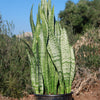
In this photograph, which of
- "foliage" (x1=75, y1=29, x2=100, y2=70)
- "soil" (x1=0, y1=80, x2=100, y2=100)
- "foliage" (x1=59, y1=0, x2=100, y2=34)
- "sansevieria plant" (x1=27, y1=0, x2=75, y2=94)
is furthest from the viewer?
"foliage" (x1=59, y1=0, x2=100, y2=34)

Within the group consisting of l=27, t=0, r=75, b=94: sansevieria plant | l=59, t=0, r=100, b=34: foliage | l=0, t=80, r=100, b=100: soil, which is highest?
l=59, t=0, r=100, b=34: foliage

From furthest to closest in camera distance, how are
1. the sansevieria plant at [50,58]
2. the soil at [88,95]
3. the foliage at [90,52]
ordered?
1. the foliage at [90,52]
2. the soil at [88,95]
3. the sansevieria plant at [50,58]

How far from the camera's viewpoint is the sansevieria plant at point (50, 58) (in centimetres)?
264

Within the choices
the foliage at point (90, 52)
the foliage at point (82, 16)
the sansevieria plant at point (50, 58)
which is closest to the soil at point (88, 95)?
the foliage at point (90, 52)

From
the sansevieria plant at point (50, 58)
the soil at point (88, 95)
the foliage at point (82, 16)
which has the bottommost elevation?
the soil at point (88, 95)

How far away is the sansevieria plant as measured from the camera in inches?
104

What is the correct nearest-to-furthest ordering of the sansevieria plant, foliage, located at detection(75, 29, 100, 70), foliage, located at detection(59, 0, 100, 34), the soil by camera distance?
the sansevieria plant
the soil
foliage, located at detection(75, 29, 100, 70)
foliage, located at detection(59, 0, 100, 34)

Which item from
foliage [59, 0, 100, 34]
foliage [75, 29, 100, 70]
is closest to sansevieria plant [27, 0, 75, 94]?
foliage [75, 29, 100, 70]

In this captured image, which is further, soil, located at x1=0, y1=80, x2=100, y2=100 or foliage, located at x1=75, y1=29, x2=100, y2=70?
foliage, located at x1=75, y1=29, x2=100, y2=70

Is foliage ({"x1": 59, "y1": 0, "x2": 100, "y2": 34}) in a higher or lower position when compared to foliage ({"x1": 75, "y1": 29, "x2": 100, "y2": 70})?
higher

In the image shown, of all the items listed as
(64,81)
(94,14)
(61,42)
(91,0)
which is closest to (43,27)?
(61,42)

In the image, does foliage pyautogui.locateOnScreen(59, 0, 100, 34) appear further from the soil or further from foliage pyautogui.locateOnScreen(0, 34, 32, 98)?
the soil

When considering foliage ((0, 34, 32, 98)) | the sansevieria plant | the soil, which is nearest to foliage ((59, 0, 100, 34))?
foliage ((0, 34, 32, 98))

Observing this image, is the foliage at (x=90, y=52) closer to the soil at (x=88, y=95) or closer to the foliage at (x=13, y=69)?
the soil at (x=88, y=95)
